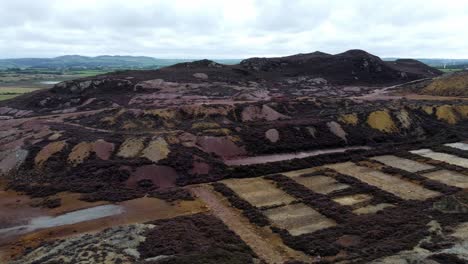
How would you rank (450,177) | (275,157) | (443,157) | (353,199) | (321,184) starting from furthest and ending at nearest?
(275,157) → (443,157) → (450,177) → (321,184) → (353,199)

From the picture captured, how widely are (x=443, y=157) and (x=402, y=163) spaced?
4.86 m

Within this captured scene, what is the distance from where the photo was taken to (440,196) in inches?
1190

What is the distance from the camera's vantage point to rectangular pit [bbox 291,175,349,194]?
32.8m

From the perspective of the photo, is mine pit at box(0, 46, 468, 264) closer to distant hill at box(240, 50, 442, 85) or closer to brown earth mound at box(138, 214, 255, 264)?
brown earth mound at box(138, 214, 255, 264)

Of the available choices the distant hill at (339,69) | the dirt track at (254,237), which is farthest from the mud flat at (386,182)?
the distant hill at (339,69)

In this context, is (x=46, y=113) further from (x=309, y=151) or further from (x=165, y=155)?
(x=309, y=151)

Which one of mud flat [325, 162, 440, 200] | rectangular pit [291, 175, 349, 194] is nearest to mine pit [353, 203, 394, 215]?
mud flat [325, 162, 440, 200]

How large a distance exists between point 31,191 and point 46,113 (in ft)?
102

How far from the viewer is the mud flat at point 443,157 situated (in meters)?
38.4

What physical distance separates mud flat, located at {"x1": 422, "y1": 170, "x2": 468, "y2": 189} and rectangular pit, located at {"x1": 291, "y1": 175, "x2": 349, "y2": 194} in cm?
781

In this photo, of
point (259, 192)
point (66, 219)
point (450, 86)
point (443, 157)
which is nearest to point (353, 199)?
point (259, 192)

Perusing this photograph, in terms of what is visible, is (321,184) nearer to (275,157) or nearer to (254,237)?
(275,157)

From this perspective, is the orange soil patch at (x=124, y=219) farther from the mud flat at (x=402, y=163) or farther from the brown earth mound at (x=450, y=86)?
the brown earth mound at (x=450, y=86)

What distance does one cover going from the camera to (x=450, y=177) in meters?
34.6
